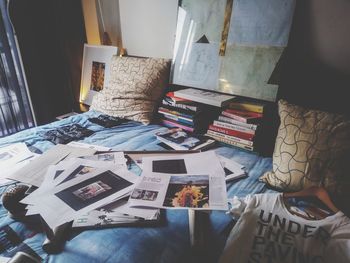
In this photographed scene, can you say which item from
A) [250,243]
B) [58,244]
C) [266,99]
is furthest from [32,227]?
[266,99]

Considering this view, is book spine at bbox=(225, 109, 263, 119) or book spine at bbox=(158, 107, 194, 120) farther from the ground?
book spine at bbox=(225, 109, 263, 119)

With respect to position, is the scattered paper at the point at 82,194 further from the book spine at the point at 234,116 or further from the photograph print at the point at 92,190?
the book spine at the point at 234,116

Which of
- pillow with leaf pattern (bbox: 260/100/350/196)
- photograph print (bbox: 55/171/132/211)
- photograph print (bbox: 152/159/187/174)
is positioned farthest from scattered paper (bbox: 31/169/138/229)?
pillow with leaf pattern (bbox: 260/100/350/196)

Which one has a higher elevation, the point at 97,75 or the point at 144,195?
the point at 97,75

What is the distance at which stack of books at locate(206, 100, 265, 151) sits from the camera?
1.44 metres

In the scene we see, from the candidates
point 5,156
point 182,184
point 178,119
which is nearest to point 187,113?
point 178,119

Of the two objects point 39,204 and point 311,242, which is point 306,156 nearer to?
point 311,242

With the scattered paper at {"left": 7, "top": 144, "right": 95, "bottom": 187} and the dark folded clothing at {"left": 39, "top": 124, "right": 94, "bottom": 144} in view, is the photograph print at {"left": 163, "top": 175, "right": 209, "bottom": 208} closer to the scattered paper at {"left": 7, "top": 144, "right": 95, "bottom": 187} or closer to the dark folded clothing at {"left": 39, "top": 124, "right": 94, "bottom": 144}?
the scattered paper at {"left": 7, "top": 144, "right": 95, "bottom": 187}

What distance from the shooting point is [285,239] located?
2.41ft

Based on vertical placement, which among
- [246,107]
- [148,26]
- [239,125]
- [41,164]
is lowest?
[41,164]

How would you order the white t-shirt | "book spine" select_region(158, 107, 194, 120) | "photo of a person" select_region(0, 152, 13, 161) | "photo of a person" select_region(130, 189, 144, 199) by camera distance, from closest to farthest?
the white t-shirt < "photo of a person" select_region(130, 189, 144, 199) < "photo of a person" select_region(0, 152, 13, 161) < "book spine" select_region(158, 107, 194, 120)

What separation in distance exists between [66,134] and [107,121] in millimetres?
316

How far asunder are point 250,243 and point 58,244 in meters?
0.62

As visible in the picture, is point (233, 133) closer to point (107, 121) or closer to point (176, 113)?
point (176, 113)
